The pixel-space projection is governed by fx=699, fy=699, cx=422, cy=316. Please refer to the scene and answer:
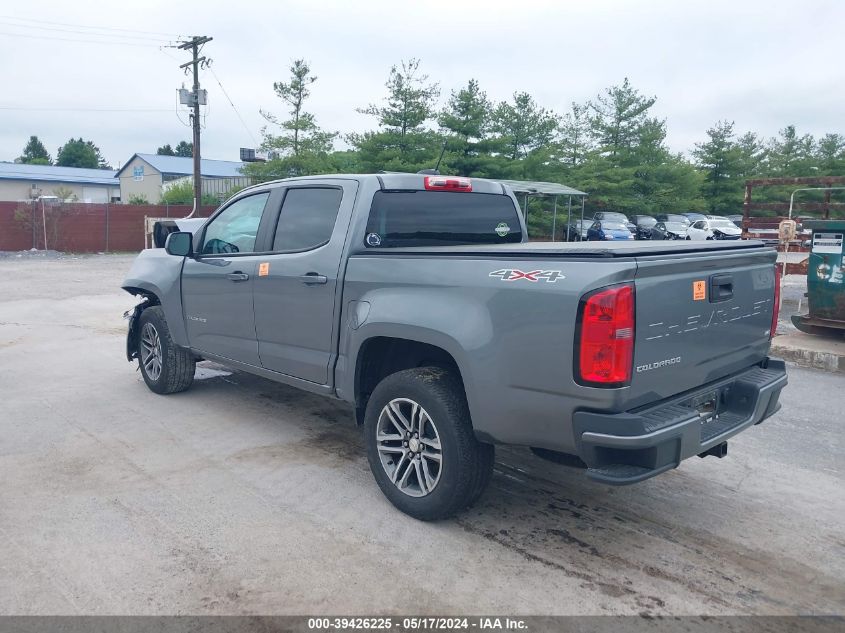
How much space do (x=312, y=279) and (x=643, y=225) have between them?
3681 cm

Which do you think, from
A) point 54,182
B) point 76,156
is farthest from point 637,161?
point 76,156

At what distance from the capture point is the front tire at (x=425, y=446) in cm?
368

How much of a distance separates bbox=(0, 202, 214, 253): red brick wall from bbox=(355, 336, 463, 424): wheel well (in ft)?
92.1

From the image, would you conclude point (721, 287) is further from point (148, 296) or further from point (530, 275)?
point (148, 296)

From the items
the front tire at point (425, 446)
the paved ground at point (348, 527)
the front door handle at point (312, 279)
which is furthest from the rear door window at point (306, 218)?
the paved ground at point (348, 527)

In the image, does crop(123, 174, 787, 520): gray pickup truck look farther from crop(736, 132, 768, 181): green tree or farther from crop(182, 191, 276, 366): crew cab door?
crop(736, 132, 768, 181): green tree

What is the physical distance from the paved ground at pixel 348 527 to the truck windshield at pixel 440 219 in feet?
5.22

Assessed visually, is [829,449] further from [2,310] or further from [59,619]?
[2,310]

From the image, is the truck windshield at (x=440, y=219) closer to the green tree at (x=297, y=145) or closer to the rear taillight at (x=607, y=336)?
the rear taillight at (x=607, y=336)

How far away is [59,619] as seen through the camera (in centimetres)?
296

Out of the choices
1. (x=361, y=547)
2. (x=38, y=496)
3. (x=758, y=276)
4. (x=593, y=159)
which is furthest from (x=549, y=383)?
(x=593, y=159)

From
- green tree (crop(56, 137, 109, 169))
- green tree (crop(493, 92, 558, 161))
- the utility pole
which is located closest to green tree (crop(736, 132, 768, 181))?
green tree (crop(493, 92, 558, 161))

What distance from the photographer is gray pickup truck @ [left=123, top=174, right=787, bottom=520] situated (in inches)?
123

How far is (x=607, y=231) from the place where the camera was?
32750 millimetres
